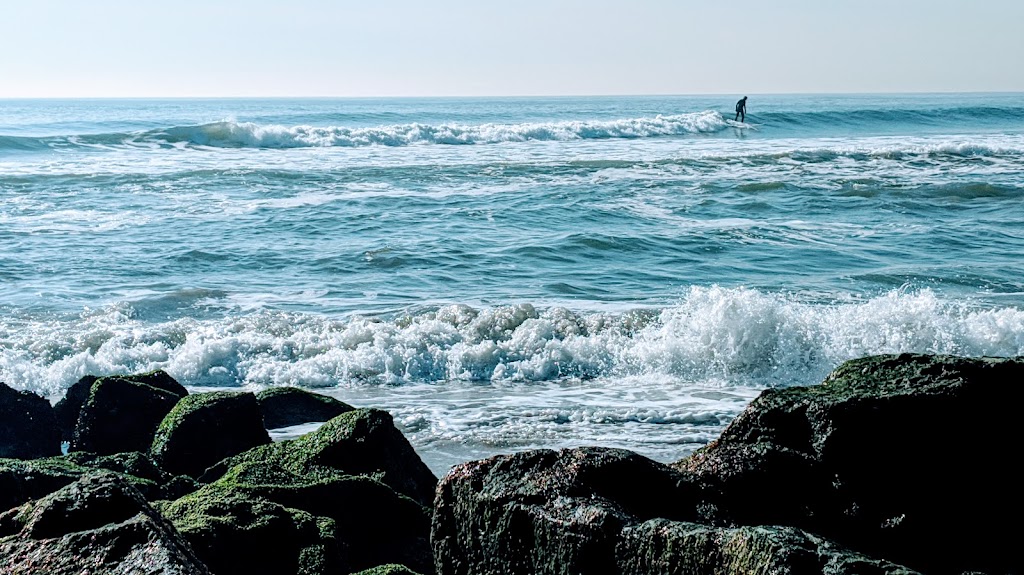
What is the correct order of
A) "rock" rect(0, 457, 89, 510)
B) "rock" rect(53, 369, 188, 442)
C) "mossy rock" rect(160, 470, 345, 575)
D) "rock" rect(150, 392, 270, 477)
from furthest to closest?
"rock" rect(53, 369, 188, 442), "rock" rect(150, 392, 270, 477), "rock" rect(0, 457, 89, 510), "mossy rock" rect(160, 470, 345, 575)

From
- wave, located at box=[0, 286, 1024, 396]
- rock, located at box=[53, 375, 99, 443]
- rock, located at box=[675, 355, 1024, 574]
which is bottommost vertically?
wave, located at box=[0, 286, 1024, 396]

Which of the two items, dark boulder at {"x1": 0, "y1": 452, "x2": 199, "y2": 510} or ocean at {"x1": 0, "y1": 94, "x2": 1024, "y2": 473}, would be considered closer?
dark boulder at {"x1": 0, "y1": 452, "x2": 199, "y2": 510}

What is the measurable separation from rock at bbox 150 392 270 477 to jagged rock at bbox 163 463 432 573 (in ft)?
3.14

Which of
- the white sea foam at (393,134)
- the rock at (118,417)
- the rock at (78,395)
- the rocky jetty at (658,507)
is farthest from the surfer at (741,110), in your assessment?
the rocky jetty at (658,507)

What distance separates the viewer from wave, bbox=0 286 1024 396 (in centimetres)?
848

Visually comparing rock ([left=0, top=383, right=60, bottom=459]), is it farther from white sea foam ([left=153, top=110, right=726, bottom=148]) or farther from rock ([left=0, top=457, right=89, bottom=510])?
white sea foam ([left=153, top=110, right=726, bottom=148])

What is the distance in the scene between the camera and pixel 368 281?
12070 mm

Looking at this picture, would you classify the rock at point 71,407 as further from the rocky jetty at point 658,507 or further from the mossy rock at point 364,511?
the mossy rock at point 364,511

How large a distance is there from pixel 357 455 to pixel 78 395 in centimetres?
275

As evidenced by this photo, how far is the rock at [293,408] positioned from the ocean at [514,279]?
0.14m

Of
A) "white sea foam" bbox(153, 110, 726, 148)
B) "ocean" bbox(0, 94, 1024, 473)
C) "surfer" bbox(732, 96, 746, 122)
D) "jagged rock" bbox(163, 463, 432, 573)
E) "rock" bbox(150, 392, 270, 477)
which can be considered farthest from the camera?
"surfer" bbox(732, 96, 746, 122)

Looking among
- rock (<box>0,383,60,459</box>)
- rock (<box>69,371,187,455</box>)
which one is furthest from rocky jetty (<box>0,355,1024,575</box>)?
rock (<box>0,383,60,459</box>)

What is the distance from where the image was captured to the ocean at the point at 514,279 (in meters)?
8.23

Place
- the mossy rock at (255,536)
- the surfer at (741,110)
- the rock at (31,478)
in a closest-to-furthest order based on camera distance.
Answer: the mossy rock at (255,536), the rock at (31,478), the surfer at (741,110)
